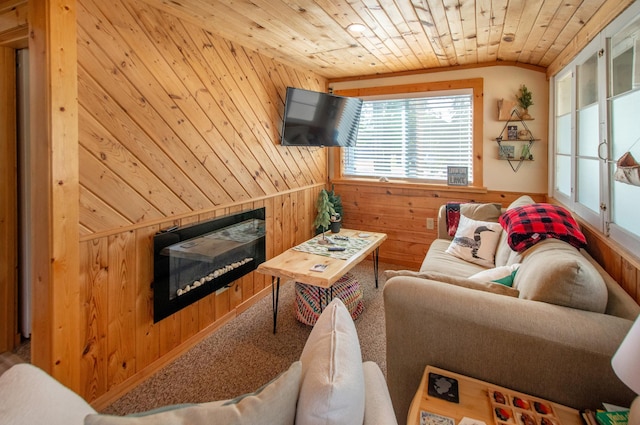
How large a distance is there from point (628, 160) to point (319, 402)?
5.51ft

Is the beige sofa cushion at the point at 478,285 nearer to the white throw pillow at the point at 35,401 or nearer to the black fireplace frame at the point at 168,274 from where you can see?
the white throw pillow at the point at 35,401

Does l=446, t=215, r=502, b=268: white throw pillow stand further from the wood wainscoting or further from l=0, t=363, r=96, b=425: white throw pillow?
l=0, t=363, r=96, b=425: white throw pillow

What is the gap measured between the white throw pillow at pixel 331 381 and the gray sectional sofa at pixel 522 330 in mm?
555

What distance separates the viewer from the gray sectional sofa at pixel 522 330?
1.24 m

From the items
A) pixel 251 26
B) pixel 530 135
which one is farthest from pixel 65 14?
pixel 530 135

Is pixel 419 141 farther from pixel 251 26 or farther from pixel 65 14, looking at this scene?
pixel 65 14

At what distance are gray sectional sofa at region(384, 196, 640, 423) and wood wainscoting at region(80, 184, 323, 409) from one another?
5.00 ft

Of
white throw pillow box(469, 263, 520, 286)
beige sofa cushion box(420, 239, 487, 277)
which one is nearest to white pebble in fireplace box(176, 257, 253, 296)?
beige sofa cushion box(420, 239, 487, 277)

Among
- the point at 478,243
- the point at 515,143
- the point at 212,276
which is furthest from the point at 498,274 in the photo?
the point at 515,143

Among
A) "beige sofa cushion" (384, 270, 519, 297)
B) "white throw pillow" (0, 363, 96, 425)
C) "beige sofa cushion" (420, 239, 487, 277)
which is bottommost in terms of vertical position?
"beige sofa cushion" (420, 239, 487, 277)

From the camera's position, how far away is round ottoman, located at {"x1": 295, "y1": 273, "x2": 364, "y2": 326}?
8.93 feet

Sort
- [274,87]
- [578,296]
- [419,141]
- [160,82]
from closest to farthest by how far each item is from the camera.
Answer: [578,296], [160,82], [274,87], [419,141]

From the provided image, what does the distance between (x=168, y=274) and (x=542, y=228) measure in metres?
2.37

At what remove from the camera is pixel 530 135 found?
362 cm
